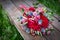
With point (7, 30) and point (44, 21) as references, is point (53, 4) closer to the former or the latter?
point (44, 21)

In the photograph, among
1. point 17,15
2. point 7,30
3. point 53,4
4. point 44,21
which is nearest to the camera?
point 44,21

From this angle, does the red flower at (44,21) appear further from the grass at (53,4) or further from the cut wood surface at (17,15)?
the grass at (53,4)

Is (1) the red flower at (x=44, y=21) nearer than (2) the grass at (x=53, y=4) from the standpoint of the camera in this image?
Yes

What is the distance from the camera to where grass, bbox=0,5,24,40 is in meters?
2.91

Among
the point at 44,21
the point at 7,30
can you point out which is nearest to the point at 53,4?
the point at 44,21

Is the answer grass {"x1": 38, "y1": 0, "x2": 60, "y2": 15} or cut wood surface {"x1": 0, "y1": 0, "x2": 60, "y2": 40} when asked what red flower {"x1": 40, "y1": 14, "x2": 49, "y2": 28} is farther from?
grass {"x1": 38, "y1": 0, "x2": 60, "y2": 15}

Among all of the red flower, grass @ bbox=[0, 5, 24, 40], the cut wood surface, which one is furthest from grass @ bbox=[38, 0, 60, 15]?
grass @ bbox=[0, 5, 24, 40]

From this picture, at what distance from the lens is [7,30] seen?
308 centimetres

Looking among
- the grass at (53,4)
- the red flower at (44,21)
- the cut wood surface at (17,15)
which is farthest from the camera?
the grass at (53,4)

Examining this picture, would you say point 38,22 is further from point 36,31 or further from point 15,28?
point 15,28

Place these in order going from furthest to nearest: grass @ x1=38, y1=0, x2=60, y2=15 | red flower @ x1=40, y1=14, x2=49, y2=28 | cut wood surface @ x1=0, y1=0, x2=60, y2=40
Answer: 1. grass @ x1=38, y1=0, x2=60, y2=15
2. red flower @ x1=40, y1=14, x2=49, y2=28
3. cut wood surface @ x1=0, y1=0, x2=60, y2=40

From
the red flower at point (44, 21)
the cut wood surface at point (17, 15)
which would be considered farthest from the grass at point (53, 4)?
the red flower at point (44, 21)

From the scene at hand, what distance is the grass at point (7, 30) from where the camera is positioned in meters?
2.91

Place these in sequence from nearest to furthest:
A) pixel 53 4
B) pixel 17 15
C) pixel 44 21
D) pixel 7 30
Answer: pixel 44 21 → pixel 7 30 → pixel 17 15 → pixel 53 4
